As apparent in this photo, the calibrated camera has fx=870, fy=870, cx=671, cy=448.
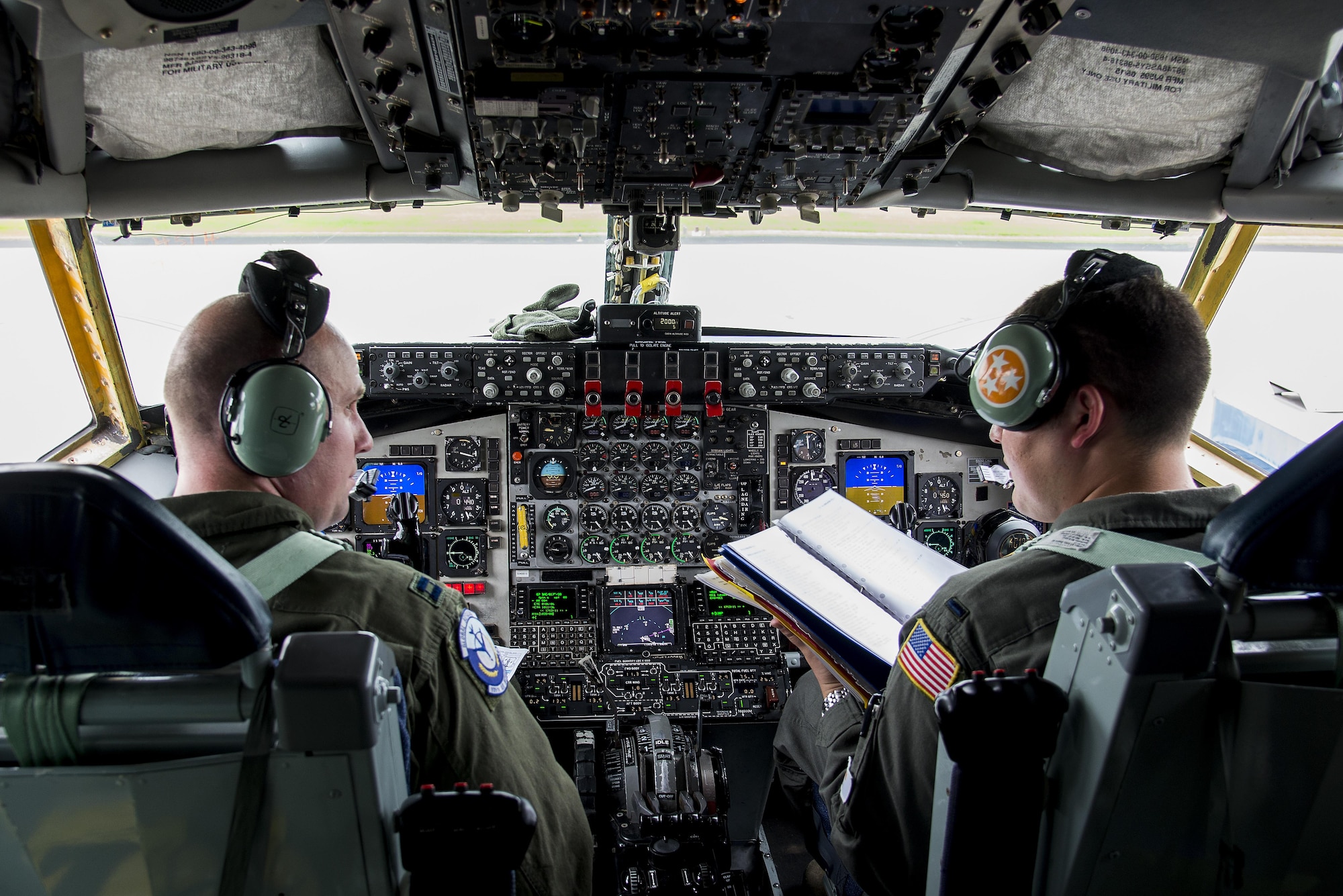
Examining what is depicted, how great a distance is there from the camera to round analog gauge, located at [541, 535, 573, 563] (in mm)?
3432

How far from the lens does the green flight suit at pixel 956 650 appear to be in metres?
1.22

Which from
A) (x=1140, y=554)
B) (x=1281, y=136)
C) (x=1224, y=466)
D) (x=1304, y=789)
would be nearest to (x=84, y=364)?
(x=1140, y=554)

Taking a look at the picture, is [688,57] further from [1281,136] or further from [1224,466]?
[1224,466]

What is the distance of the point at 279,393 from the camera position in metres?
1.33

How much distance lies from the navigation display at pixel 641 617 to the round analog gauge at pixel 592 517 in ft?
0.89

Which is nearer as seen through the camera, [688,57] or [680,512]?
[688,57]

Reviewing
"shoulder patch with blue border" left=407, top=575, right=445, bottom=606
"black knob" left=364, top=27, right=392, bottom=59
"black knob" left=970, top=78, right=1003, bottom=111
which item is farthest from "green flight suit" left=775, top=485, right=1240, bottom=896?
"black knob" left=364, top=27, right=392, bottom=59

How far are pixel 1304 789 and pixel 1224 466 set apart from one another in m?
3.22

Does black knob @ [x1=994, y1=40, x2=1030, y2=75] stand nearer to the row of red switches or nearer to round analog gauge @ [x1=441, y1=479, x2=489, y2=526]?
the row of red switches

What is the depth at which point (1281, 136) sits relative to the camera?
2611 mm

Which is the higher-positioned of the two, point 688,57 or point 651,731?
point 688,57

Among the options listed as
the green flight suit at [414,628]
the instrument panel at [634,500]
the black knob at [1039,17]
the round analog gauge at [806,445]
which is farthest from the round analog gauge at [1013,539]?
the green flight suit at [414,628]

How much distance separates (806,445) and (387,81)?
2.06 meters

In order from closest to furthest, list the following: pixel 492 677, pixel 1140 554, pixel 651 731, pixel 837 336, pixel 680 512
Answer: pixel 1140 554 < pixel 492 677 < pixel 651 731 < pixel 680 512 < pixel 837 336
